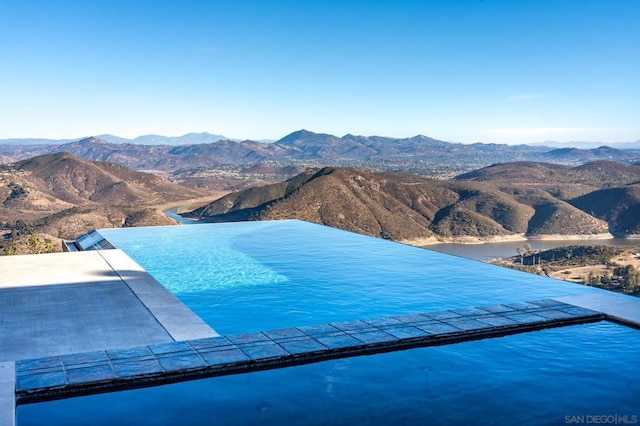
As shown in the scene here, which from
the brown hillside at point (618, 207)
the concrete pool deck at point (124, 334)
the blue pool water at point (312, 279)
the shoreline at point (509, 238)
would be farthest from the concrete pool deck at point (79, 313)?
the brown hillside at point (618, 207)

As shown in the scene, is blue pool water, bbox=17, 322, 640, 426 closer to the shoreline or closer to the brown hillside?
the shoreline

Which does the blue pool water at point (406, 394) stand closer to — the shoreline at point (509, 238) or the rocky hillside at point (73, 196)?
the rocky hillside at point (73, 196)

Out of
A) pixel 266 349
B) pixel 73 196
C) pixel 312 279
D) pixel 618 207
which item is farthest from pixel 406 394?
pixel 73 196

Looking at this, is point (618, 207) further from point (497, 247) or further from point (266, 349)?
point (266, 349)

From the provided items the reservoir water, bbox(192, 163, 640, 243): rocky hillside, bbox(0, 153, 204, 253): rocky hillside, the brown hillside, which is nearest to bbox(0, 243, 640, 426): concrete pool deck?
bbox(0, 153, 204, 253): rocky hillside

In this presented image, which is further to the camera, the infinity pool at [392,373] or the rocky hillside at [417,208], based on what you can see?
the rocky hillside at [417,208]

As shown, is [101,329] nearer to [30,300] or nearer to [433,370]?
[30,300]
